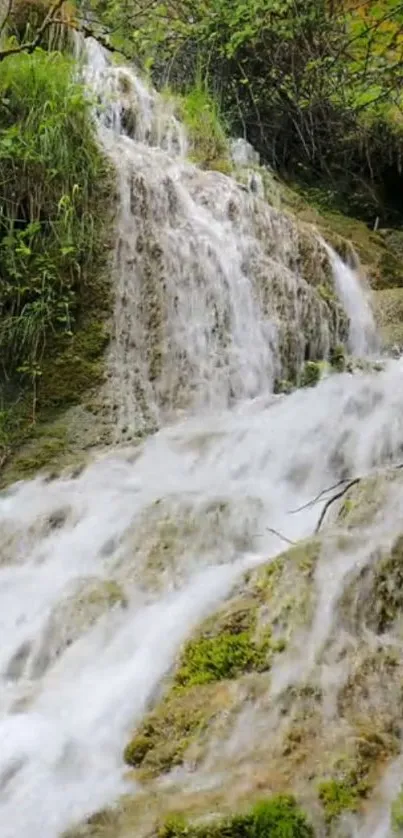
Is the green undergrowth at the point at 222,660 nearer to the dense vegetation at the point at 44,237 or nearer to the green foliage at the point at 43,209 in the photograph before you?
the dense vegetation at the point at 44,237

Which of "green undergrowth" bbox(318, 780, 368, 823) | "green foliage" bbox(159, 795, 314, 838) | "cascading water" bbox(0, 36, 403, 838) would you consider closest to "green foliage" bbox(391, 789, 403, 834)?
"green undergrowth" bbox(318, 780, 368, 823)

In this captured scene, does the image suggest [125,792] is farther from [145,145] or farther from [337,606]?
[145,145]

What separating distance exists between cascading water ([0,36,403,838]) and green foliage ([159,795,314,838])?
301 mm

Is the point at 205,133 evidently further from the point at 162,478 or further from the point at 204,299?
the point at 162,478

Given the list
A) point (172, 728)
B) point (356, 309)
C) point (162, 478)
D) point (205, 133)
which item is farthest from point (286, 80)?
point (172, 728)

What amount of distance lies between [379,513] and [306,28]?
6.21m

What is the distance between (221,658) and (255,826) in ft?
2.23

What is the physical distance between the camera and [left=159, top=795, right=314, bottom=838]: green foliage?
1788 mm

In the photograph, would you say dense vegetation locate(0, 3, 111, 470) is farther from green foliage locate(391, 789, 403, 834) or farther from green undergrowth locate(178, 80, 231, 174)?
green foliage locate(391, 789, 403, 834)

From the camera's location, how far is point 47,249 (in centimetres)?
502

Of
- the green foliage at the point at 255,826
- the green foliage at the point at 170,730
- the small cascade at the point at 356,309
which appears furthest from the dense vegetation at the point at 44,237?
the green foliage at the point at 255,826

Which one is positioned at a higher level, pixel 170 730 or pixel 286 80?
pixel 286 80

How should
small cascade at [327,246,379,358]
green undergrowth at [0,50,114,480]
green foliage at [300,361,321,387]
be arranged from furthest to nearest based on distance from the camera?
small cascade at [327,246,379,358] → green foliage at [300,361,321,387] → green undergrowth at [0,50,114,480]

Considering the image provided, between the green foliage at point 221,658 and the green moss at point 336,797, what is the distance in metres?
0.50
